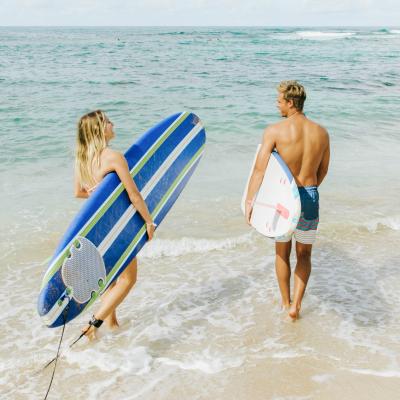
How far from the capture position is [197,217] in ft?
19.6

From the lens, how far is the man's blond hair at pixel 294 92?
320cm

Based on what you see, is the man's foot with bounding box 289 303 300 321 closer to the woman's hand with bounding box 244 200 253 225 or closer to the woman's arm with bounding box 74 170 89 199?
the woman's hand with bounding box 244 200 253 225

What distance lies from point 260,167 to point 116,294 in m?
1.26

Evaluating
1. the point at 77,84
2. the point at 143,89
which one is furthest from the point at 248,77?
the point at 77,84

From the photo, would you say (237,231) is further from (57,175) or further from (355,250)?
(57,175)

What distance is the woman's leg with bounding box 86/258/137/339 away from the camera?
3.26m

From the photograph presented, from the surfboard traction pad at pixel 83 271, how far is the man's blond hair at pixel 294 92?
61.3 inches

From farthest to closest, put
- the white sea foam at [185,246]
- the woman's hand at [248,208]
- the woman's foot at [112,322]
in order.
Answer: the white sea foam at [185,246] → the woman's foot at [112,322] → the woman's hand at [248,208]

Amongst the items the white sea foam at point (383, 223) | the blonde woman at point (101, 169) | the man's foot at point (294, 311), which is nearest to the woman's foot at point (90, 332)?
the blonde woman at point (101, 169)

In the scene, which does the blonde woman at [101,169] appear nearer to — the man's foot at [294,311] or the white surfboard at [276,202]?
the white surfboard at [276,202]

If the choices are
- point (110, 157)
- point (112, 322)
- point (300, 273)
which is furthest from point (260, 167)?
point (112, 322)

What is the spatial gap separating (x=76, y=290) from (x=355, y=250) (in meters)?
3.04

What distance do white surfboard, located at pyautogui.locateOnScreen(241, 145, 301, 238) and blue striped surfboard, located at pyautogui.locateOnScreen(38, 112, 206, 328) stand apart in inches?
30.8

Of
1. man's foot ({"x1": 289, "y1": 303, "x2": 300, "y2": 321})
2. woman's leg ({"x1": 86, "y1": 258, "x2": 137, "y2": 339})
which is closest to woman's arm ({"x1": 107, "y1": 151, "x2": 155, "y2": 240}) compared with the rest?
woman's leg ({"x1": 86, "y1": 258, "x2": 137, "y2": 339})
